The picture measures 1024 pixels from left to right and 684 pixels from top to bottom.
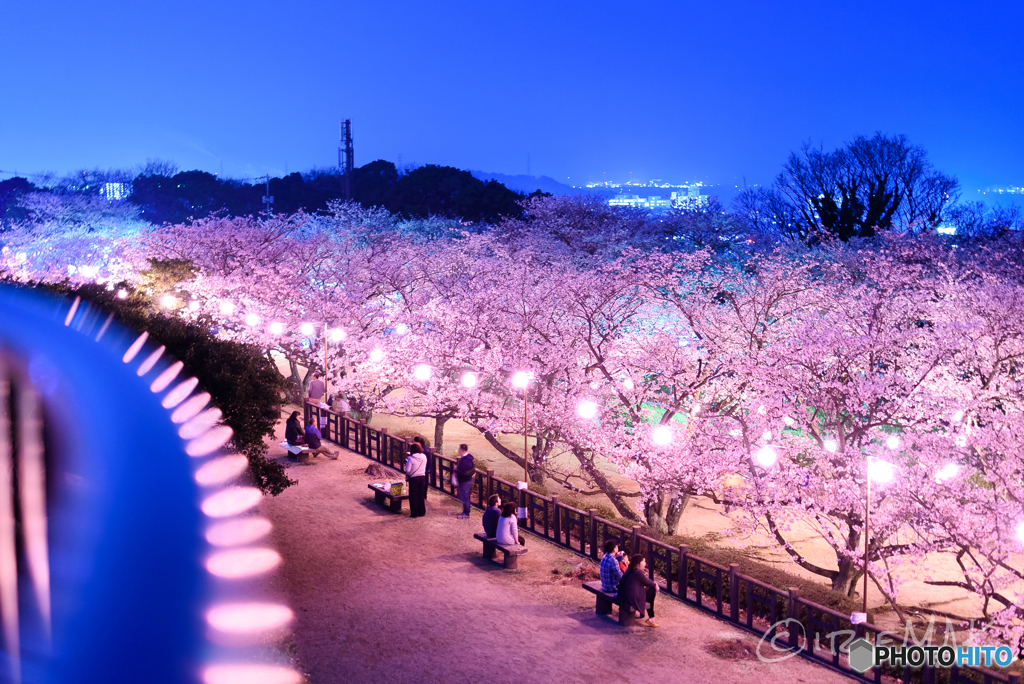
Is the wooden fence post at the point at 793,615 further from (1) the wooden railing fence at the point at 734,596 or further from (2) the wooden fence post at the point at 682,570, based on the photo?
(2) the wooden fence post at the point at 682,570

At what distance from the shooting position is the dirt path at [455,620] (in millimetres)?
9906

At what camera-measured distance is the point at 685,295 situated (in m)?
21.9

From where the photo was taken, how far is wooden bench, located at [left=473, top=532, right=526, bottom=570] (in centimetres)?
1325

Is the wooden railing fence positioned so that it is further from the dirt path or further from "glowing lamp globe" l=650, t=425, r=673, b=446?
"glowing lamp globe" l=650, t=425, r=673, b=446

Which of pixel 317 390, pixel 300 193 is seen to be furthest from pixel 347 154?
pixel 317 390

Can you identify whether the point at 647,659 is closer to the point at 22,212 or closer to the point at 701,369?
the point at 701,369

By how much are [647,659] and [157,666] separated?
6.14m

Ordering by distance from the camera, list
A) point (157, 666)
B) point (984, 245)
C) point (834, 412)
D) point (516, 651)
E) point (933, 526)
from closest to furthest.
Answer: point (157, 666)
point (516, 651)
point (933, 526)
point (834, 412)
point (984, 245)

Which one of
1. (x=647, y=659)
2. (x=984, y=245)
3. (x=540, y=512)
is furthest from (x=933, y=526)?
(x=984, y=245)

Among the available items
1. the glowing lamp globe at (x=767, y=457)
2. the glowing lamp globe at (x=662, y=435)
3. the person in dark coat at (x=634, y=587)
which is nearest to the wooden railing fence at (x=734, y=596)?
the person in dark coat at (x=634, y=587)

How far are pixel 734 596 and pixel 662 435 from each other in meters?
6.23

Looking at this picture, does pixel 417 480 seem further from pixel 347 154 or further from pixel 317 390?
pixel 347 154

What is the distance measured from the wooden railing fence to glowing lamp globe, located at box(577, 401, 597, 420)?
2.78 metres

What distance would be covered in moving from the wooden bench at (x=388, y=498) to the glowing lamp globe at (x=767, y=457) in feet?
24.2
